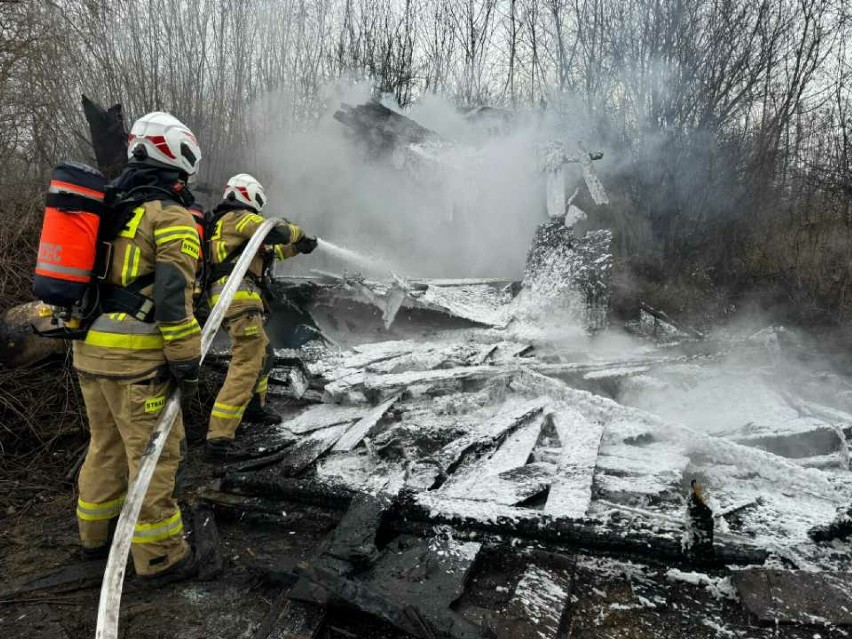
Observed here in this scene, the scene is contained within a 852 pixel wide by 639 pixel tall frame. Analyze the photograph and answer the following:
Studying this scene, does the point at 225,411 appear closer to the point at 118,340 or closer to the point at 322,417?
the point at 322,417

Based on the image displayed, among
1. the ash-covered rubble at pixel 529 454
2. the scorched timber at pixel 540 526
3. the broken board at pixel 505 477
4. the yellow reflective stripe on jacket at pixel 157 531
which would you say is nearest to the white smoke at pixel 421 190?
the ash-covered rubble at pixel 529 454

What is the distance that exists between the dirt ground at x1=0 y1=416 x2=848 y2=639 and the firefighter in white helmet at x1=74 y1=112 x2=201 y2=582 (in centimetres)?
23

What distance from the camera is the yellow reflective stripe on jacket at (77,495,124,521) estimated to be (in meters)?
2.57

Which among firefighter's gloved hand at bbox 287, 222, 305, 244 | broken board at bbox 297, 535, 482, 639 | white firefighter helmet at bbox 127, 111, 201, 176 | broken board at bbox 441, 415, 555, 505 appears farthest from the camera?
firefighter's gloved hand at bbox 287, 222, 305, 244

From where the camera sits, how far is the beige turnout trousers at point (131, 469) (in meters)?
2.40

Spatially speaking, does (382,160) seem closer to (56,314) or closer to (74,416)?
(74,416)

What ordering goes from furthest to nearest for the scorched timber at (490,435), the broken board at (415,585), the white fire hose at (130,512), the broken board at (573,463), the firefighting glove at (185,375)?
the scorched timber at (490,435), the broken board at (573,463), the firefighting glove at (185,375), the broken board at (415,585), the white fire hose at (130,512)

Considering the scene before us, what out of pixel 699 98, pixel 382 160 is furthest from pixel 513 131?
pixel 699 98

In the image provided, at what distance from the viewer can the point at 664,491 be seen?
295cm

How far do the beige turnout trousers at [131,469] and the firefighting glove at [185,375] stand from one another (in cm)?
10

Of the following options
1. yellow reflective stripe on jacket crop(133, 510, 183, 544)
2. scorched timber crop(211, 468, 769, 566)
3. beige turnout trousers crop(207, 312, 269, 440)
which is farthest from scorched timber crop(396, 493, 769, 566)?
beige turnout trousers crop(207, 312, 269, 440)

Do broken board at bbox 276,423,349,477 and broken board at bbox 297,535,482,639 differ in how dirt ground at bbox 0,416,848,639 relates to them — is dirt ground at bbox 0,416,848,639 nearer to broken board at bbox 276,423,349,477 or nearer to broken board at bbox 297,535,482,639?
broken board at bbox 297,535,482,639

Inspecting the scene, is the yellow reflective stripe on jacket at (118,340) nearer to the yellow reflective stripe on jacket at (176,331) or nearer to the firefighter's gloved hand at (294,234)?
the yellow reflective stripe on jacket at (176,331)

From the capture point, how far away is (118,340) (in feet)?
7.78
